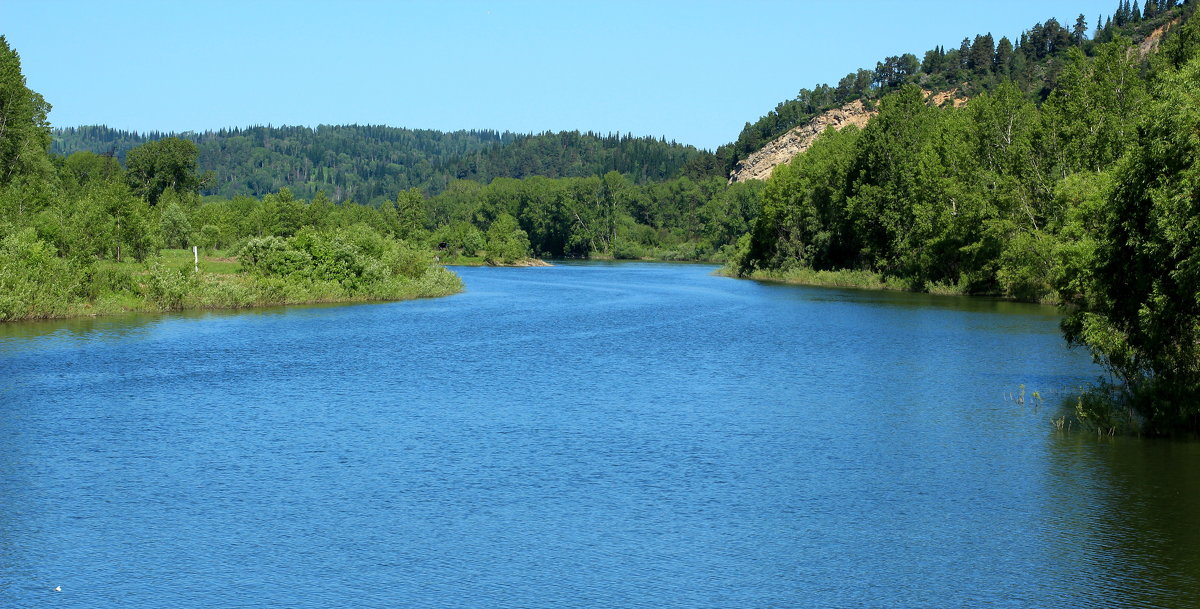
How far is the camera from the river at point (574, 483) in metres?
16.0

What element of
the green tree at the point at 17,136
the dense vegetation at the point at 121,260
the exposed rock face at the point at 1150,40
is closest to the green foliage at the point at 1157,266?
the dense vegetation at the point at 121,260

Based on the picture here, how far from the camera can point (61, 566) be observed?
16469 mm

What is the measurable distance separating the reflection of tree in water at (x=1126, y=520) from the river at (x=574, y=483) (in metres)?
0.07

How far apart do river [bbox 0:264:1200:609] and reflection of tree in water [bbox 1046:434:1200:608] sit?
0.23 ft

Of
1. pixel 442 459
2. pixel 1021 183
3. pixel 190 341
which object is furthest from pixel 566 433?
pixel 1021 183

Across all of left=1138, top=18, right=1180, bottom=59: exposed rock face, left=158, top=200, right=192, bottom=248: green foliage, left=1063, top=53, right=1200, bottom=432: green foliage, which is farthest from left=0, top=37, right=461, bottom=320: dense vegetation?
left=1138, top=18, right=1180, bottom=59: exposed rock face

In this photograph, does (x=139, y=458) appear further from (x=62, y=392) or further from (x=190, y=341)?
(x=190, y=341)

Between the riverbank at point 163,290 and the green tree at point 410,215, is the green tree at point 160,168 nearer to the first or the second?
the green tree at point 410,215

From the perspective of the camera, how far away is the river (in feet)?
52.3

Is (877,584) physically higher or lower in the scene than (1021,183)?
lower

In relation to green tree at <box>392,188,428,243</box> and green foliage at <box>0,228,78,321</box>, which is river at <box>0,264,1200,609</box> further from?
green tree at <box>392,188,428,243</box>

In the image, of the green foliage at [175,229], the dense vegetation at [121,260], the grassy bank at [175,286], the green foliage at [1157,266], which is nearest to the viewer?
the green foliage at [1157,266]

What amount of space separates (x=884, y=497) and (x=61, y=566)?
48.5 ft

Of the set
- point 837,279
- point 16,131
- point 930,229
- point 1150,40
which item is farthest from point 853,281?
point 1150,40
